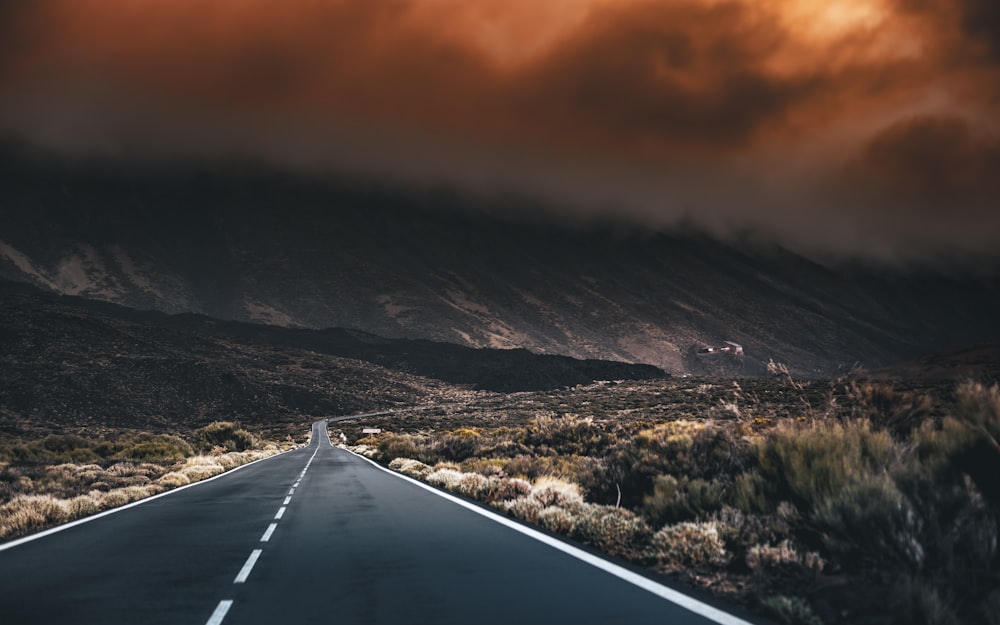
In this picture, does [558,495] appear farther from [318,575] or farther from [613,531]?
[318,575]

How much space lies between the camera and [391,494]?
1930 cm

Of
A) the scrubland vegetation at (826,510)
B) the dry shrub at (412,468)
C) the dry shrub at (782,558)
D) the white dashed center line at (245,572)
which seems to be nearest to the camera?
the scrubland vegetation at (826,510)

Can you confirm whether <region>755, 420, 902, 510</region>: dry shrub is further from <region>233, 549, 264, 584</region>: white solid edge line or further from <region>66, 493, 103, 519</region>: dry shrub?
<region>66, 493, 103, 519</region>: dry shrub

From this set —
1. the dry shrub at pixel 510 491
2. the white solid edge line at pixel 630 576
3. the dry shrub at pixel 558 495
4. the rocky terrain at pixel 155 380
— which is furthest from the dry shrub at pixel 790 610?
the rocky terrain at pixel 155 380

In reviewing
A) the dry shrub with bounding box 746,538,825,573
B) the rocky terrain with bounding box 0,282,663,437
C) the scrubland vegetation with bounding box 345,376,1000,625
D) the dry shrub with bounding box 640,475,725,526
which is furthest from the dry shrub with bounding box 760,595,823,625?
the rocky terrain with bounding box 0,282,663,437

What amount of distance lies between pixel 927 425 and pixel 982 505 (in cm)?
288

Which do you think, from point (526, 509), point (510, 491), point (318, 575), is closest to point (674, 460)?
point (526, 509)

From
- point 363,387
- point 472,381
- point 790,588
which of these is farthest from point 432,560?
point 472,381

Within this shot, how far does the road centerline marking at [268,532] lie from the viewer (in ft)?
38.1

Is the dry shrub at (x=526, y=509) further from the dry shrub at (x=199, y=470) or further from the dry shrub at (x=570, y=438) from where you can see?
the dry shrub at (x=199, y=470)

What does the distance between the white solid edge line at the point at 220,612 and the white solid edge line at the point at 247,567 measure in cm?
107

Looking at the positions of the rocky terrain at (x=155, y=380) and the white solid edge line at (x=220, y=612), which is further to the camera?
the rocky terrain at (x=155, y=380)

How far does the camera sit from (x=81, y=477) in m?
25.9

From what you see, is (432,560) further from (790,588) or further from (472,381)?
(472,381)
